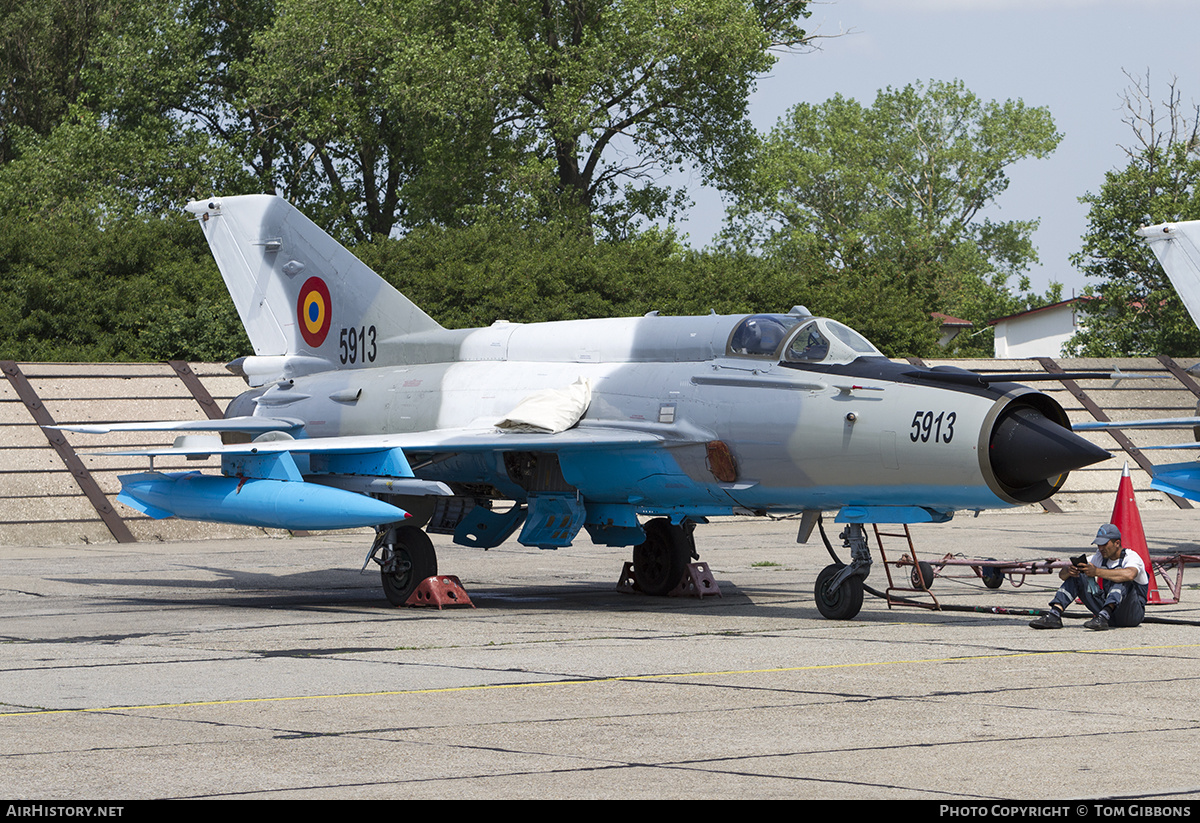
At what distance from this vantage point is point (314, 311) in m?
18.9

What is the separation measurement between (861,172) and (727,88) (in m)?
50.2

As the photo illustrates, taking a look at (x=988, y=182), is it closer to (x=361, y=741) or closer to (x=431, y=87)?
(x=431, y=87)

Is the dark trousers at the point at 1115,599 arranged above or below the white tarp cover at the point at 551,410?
below

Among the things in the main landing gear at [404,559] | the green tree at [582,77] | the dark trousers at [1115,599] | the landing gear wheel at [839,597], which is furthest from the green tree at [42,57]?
the dark trousers at [1115,599]

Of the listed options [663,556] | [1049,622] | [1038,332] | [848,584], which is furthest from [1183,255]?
[1038,332]

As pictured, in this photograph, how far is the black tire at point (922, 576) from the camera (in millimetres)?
16125

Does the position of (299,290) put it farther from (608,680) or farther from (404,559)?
(608,680)

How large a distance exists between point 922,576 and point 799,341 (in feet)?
11.6

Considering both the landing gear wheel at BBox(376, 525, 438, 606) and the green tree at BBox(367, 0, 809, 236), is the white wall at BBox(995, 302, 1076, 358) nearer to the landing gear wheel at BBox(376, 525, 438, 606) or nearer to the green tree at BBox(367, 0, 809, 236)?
the green tree at BBox(367, 0, 809, 236)

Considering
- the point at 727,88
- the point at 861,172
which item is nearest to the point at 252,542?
the point at 727,88

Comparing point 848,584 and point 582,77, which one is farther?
point 582,77

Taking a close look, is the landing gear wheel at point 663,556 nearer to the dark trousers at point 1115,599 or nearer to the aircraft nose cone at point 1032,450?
the dark trousers at point 1115,599

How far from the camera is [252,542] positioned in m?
24.9

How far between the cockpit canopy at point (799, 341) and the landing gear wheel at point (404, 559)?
3855mm
